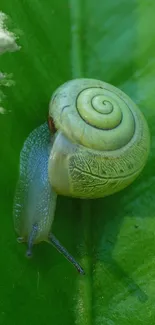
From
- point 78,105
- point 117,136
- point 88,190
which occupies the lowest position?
point 88,190

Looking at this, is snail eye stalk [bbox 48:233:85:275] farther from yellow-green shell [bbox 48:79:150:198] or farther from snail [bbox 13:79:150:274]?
yellow-green shell [bbox 48:79:150:198]

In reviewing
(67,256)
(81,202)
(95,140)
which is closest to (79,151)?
(95,140)

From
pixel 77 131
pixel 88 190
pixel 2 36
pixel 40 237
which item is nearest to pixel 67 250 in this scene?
pixel 40 237

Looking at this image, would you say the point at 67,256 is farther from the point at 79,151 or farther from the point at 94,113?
the point at 94,113

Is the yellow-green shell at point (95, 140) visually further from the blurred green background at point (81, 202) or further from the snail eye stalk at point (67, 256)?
the snail eye stalk at point (67, 256)

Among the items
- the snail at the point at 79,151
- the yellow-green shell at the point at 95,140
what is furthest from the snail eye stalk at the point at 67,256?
the yellow-green shell at the point at 95,140

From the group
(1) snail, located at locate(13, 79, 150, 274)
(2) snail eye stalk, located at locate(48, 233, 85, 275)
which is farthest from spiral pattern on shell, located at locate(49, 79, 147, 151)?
(2) snail eye stalk, located at locate(48, 233, 85, 275)

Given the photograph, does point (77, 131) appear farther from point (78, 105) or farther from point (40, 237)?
point (40, 237)
